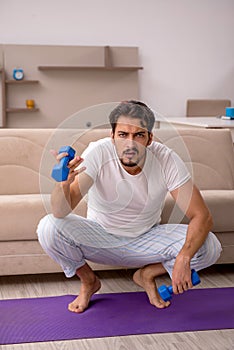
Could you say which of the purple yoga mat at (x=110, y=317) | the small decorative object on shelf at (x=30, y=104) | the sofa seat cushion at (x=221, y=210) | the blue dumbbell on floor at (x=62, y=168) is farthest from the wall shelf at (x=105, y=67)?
the blue dumbbell on floor at (x=62, y=168)

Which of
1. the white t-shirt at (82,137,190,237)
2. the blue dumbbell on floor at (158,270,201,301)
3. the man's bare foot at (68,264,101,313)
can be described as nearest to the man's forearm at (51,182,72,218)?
the white t-shirt at (82,137,190,237)

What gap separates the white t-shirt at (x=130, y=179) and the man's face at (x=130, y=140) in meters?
0.13

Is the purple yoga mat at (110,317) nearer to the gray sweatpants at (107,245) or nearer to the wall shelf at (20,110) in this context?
the gray sweatpants at (107,245)

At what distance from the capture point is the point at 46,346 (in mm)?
2080

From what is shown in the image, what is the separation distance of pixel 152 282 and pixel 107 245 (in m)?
0.27

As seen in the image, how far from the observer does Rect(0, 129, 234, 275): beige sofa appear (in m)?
2.50

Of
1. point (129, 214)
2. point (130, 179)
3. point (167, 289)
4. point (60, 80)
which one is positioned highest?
point (60, 80)

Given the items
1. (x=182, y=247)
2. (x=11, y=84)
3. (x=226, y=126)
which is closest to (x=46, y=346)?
(x=182, y=247)

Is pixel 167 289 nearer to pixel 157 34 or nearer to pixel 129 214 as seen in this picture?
pixel 129 214

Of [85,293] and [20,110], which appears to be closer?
[85,293]

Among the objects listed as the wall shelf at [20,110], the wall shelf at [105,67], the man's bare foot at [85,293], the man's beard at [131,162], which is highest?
the wall shelf at [105,67]

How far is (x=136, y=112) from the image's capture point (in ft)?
7.27

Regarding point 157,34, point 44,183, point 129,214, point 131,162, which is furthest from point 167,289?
point 157,34

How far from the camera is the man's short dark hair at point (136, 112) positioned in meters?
2.21
